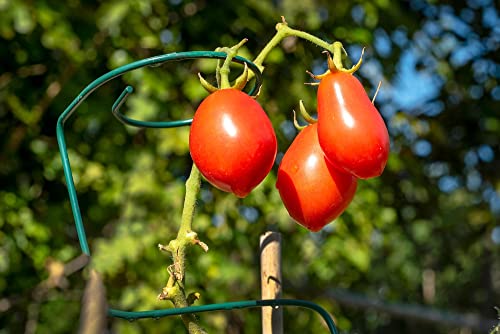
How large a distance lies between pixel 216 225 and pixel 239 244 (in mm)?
66

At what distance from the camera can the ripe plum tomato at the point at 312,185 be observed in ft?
2.26

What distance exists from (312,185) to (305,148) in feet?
0.11

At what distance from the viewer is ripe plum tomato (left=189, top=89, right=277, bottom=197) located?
0.64m

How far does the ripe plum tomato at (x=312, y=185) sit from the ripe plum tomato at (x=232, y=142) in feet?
0.15

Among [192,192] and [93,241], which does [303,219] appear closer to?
[192,192]

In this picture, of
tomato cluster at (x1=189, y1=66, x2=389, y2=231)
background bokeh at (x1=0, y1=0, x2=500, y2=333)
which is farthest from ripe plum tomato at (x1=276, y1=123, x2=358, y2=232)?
background bokeh at (x1=0, y1=0, x2=500, y2=333)

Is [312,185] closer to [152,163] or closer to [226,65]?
[226,65]

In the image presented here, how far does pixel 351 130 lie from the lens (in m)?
0.66

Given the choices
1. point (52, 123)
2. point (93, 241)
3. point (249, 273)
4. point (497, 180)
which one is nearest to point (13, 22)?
point (52, 123)

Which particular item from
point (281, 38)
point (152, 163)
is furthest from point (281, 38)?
point (152, 163)

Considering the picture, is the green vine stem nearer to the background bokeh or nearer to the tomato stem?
the tomato stem

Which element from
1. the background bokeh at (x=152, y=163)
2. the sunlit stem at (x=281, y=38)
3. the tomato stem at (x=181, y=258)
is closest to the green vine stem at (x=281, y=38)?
the sunlit stem at (x=281, y=38)

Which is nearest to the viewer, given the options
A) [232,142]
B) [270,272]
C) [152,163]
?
[232,142]

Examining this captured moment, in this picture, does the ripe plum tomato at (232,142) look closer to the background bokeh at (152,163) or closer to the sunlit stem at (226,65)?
the sunlit stem at (226,65)
